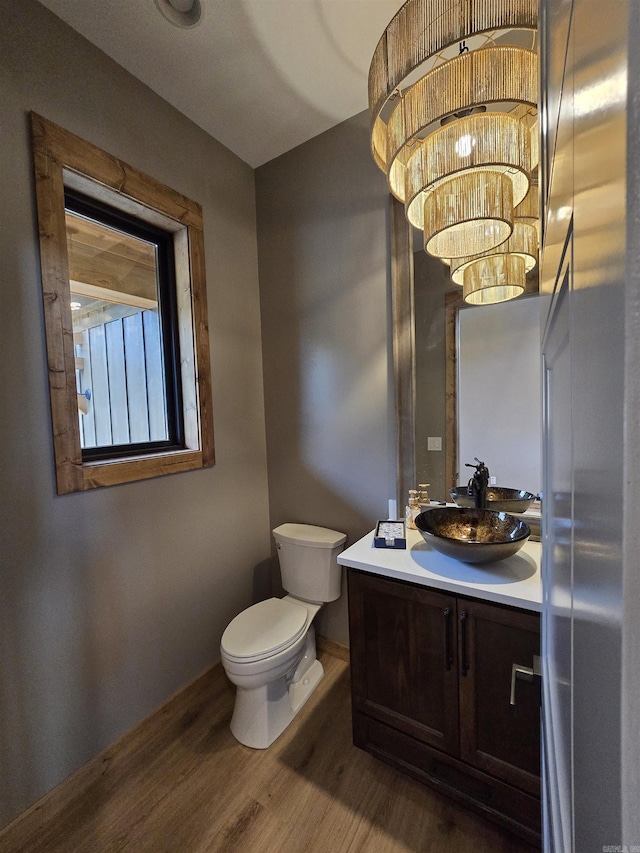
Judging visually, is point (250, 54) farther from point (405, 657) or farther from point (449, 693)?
point (449, 693)

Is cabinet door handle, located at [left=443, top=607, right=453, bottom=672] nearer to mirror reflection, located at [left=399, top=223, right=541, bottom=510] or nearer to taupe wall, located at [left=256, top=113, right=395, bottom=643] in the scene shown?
mirror reflection, located at [left=399, top=223, right=541, bottom=510]

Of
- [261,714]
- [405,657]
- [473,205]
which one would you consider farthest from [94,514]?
[473,205]

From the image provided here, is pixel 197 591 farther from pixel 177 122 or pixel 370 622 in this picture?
pixel 177 122

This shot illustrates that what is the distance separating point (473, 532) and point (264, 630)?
1021 millimetres

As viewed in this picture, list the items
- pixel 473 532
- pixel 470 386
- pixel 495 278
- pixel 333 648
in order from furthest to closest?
pixel 333 648
pixel 470 386
pixel 473 532
pixel 495 278

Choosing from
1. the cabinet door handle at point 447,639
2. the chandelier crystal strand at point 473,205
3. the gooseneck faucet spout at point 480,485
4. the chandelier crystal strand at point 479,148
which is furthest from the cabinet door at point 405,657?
the chandelier crystal strand at point 479,148

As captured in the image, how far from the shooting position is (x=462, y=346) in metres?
1.59

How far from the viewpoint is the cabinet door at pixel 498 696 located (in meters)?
1.08

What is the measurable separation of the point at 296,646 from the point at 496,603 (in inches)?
35.7

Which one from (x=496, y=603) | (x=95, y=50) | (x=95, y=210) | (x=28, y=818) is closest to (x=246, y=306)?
(x=95, y=210)

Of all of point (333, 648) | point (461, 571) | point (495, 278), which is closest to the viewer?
point (461, 571)

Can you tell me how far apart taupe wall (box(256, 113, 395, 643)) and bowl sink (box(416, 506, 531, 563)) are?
15.6 inches

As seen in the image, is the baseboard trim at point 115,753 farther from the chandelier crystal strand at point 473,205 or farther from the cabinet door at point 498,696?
the chandelier crystal strand at point 473,205

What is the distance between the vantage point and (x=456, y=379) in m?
1.62
